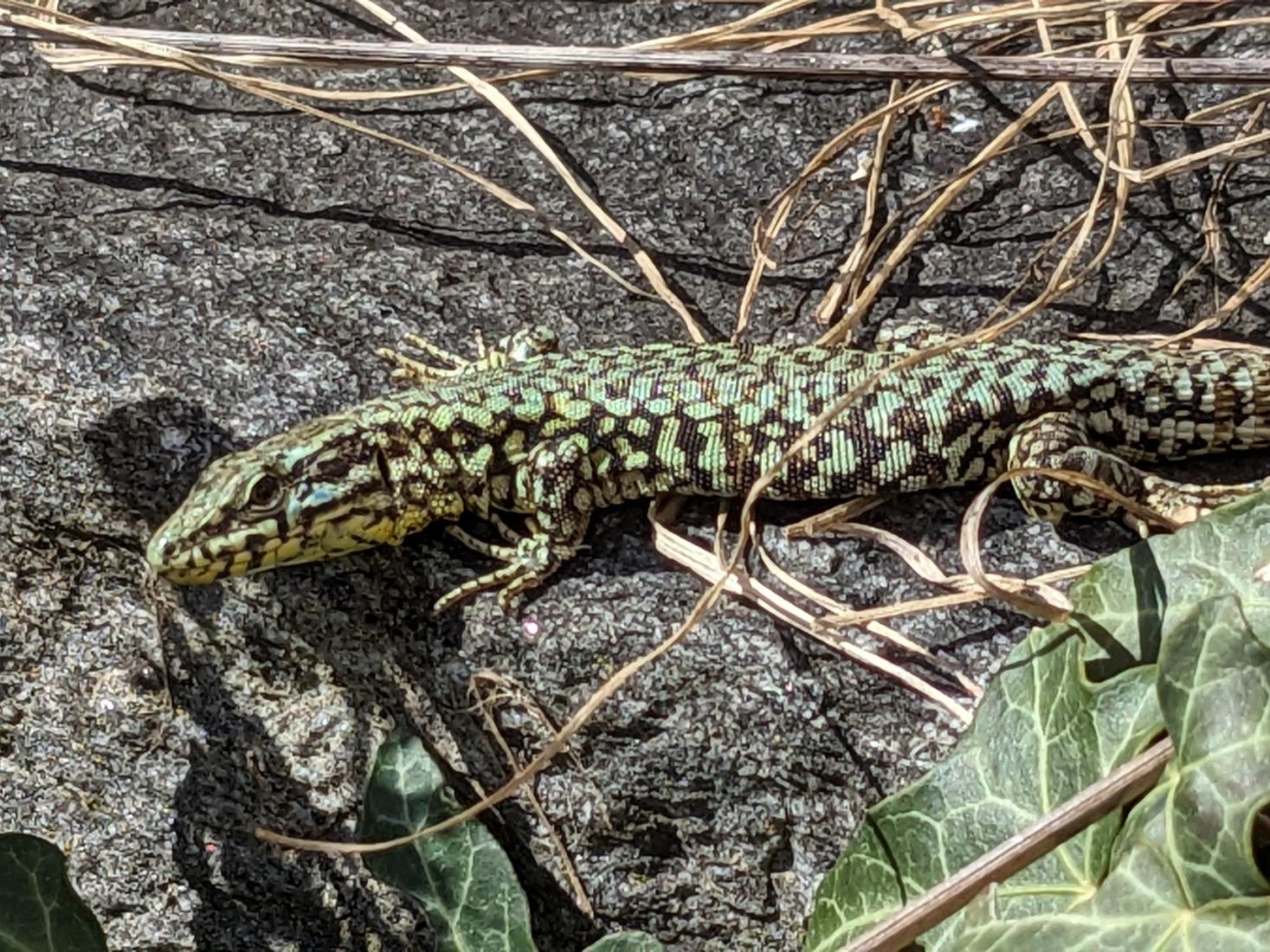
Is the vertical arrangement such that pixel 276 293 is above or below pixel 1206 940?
above

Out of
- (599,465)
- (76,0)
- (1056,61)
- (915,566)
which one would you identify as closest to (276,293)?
(599,465)

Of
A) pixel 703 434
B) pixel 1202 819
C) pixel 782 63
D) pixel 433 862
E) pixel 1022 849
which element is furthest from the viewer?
pixel 703 434

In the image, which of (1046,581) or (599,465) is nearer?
(1046,581)

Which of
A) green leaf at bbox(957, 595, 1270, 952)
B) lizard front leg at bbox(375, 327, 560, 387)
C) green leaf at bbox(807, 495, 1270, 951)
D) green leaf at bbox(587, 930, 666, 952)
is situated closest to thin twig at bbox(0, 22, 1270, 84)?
lizard front leg at bbox(375, 327, 560, 387)

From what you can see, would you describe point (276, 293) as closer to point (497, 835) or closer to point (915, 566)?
point (497, 835)

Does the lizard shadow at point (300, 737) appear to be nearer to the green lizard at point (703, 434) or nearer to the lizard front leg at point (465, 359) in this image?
the green lizard at point (703, 434)

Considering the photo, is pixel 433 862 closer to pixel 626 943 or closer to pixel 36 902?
pixel 626 943

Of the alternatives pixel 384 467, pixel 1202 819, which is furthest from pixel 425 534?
pixel 1202 819
